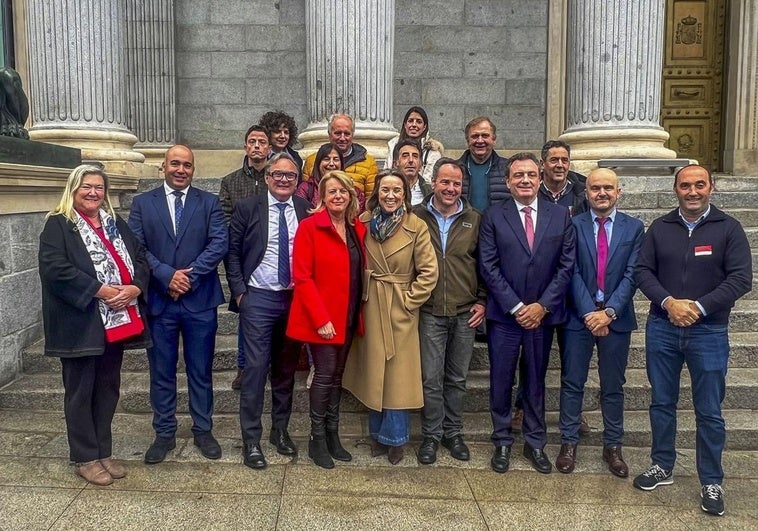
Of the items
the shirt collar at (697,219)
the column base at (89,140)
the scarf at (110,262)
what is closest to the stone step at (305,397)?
the scarf at (110,262)

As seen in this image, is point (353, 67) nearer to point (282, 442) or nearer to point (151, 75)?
point (151, 75)

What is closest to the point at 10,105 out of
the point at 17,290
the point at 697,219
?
the point at 17,290

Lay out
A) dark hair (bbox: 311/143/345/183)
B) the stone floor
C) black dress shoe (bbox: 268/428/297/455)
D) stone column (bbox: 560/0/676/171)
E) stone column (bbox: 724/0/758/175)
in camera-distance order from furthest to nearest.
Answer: stone column (bbox: 724/0/758/175) < stone column (bbox: 560/0/676/171) < dark hair (bbox: 311/143/345/183) < black dress shoe (bbox: 268/428/297/455) < the stone floor

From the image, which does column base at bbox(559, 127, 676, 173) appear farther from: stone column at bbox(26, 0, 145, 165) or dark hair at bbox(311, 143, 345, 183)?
stone column at bbox(26, 0, 145, 165)

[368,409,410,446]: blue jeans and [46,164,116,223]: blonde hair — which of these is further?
[368,409,410,446]: blue jeans

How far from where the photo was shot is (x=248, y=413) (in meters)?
4.53

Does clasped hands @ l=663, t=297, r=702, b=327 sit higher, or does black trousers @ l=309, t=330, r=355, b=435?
clasped hands @ l=663, t=297, r=702, b=327

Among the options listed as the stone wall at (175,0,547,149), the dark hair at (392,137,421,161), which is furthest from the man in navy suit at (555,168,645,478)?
the stone wall at (175,0,547,149)

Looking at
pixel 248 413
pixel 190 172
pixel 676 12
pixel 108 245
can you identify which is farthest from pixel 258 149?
pixel 676 12

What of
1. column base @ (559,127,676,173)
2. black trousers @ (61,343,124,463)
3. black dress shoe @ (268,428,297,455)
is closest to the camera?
black trousers @ (61,343,124,463)

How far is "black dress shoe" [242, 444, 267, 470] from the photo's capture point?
442cm

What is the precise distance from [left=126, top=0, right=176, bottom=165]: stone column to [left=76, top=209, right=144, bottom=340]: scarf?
622 centimetres

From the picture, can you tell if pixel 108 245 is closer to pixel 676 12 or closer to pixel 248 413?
pixel 248 413

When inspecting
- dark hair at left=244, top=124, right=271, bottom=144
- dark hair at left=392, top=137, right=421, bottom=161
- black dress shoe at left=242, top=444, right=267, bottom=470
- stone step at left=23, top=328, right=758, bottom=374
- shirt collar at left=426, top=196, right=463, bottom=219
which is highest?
dark hair at left=244, top=124, right=271, bottom=144
